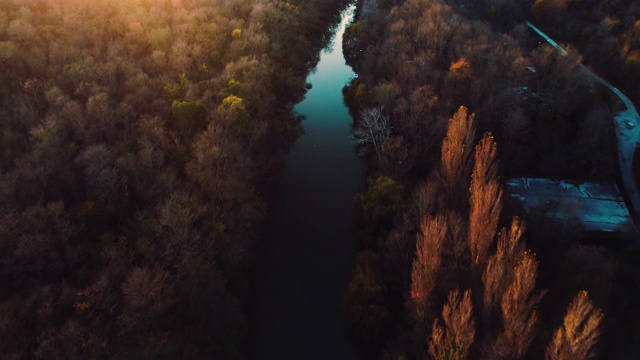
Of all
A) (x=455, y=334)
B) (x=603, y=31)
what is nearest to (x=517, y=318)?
(x=455, y=334)

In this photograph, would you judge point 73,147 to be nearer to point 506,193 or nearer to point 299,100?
point 299,100

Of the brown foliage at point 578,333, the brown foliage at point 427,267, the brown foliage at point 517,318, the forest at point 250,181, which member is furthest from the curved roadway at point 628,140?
the brown foliage at point 578,333

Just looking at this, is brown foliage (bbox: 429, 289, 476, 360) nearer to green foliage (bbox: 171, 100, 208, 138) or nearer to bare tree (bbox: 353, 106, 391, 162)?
bare tree (bbox: 353, 106, 391, 162)

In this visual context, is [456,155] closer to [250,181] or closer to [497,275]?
[497,275]

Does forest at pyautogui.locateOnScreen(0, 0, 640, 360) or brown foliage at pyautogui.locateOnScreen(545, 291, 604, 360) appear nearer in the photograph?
brown foliage at pyautogui.locateOnScreen(545, 291, 604, 360)

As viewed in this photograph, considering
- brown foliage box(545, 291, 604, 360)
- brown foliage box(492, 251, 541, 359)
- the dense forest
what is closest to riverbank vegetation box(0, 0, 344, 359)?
the dense forest

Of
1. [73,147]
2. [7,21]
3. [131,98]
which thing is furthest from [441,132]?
[7,21]

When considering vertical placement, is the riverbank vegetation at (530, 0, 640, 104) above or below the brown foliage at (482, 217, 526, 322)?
below
